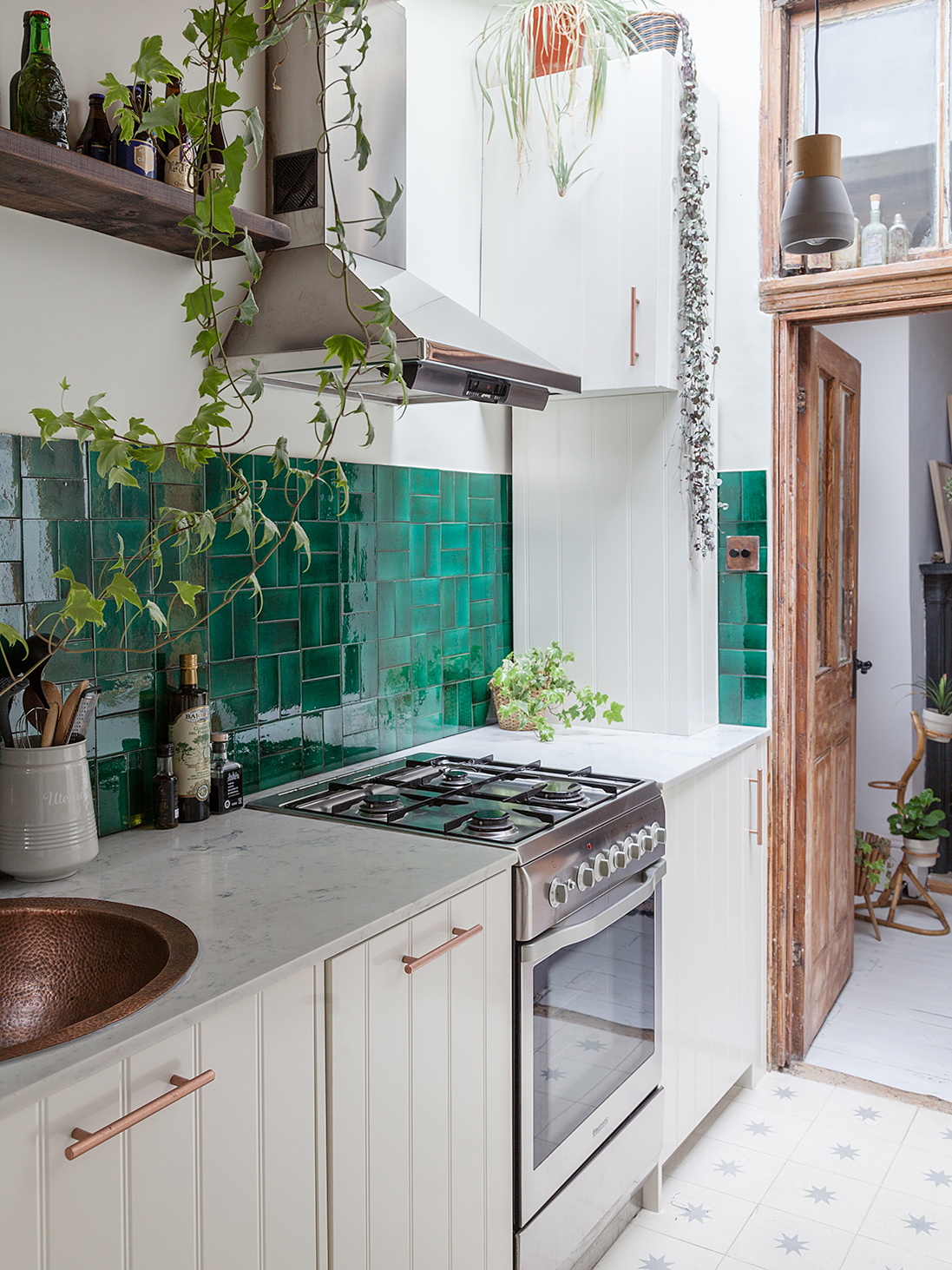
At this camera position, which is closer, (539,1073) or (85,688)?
(85,688)

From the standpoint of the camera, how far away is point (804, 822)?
10.1ft

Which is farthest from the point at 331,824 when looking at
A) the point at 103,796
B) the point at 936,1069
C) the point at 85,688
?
the point at 936,1069

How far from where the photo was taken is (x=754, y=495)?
9.64 feet

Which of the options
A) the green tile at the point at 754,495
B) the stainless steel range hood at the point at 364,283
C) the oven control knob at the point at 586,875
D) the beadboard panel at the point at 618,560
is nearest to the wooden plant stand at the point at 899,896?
the beadboard panel at the point at 618,560

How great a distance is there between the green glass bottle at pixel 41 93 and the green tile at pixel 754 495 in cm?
197

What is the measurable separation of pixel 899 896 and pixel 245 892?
3613 millimetres

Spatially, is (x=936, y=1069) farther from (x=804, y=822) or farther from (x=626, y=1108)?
(x=626, y=1108)

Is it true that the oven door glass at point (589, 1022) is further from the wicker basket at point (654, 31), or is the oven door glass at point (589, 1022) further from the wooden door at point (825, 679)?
the wicker basket at point (654, 31)

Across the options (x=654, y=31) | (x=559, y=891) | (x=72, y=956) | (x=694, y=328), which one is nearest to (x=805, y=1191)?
(x=559, y=891)

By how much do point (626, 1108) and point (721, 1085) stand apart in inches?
25.4

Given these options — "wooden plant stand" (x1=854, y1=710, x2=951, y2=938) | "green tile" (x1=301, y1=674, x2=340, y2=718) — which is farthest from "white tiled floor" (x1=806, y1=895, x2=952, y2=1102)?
"green tile" (x1=301, y1=674, x2=340, y2=718)

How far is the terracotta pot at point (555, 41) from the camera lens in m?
2.65

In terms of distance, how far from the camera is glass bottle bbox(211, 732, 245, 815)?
199 cm

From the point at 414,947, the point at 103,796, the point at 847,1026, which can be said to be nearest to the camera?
the point at 414,947
